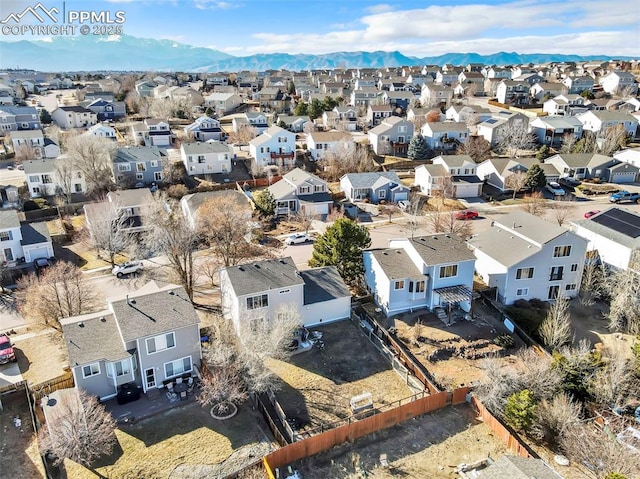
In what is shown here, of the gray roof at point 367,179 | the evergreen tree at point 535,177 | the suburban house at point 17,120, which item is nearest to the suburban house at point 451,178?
A: the gray roof at point 367,179

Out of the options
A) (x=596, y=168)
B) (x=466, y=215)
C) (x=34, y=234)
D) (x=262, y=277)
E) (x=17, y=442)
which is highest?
(x=596, y=168)

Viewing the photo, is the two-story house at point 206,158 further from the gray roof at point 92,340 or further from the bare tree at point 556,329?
the bare tree at point 556,329

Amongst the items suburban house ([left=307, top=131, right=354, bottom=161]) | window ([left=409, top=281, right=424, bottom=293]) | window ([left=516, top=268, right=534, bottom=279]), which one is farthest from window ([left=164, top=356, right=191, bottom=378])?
suburban house ([left=307, top=131, right=354, bottom=161])

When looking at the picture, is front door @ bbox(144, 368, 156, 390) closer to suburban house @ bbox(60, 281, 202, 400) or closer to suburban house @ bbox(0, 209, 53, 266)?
suburban house @ bbox(60, 281, 202, 400)

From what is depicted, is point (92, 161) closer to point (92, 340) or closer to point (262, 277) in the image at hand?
point (262, 277)

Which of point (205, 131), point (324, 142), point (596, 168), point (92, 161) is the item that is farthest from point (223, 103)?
point (596, 168)

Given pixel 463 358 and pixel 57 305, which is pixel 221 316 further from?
pixel 463 358

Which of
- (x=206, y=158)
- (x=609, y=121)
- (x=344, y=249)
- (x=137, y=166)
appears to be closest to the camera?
(x=344, y=249)
